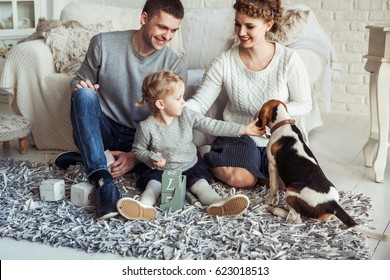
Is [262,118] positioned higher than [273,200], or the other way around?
[262,118]

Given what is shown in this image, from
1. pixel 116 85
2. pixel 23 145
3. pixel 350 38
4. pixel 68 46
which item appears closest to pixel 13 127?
pixel 23 145

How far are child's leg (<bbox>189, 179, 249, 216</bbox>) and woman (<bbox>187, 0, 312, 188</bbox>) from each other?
19 cm

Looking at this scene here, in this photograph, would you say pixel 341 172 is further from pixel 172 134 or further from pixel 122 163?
pixel 122 163

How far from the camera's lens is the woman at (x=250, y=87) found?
2.39 m

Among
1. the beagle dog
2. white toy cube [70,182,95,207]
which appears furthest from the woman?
white toy cube [70,182,95,207]

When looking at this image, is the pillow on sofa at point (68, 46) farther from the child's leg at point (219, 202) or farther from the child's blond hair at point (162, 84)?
Answer: the child's leg at point (219, 202)

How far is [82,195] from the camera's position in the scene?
87.8 inches

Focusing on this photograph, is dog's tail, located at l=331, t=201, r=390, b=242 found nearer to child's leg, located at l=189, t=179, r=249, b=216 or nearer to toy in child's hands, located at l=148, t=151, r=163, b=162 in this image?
child's leg, located at l=189, t=179, r=249, b=216

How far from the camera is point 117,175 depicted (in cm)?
252

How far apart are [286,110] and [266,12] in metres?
0.42

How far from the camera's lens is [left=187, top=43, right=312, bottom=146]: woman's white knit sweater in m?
2.40

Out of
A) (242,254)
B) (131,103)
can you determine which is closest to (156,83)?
(131,103)

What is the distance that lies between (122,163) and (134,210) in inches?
19.3

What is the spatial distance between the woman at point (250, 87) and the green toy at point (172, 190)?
333 mm
